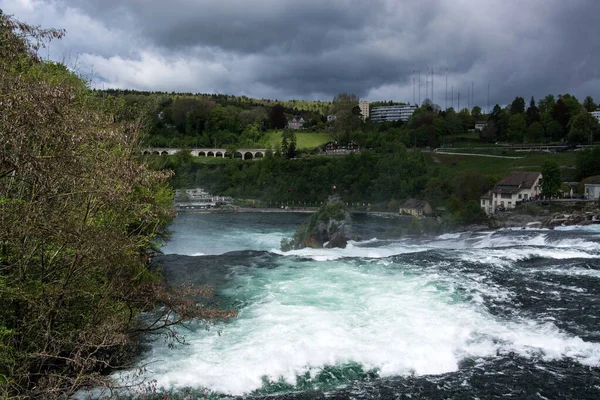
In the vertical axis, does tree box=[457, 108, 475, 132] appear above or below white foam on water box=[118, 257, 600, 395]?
above

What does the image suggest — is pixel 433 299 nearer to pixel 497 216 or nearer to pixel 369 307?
pixel 369 307

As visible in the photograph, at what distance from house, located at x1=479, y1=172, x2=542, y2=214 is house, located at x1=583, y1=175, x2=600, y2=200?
5.05m

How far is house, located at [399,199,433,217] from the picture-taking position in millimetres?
66000

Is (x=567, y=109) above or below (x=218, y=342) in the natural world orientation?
above

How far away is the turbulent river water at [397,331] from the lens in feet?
43.3

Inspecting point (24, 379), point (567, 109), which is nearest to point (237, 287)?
point (24, 379)

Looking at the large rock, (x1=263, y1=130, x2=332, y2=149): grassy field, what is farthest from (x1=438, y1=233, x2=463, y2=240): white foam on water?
(x1=263, y1=130, x2=332, y2=149): grassy field

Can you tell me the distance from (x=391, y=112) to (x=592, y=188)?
5049 inches

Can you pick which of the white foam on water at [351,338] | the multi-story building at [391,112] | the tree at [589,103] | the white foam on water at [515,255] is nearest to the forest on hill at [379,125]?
the tree at [589,103]

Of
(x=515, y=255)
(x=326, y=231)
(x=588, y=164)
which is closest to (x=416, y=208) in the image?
(x=588, y=164)

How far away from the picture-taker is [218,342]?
53.5ft

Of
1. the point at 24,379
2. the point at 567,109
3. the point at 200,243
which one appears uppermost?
the point at 567,109

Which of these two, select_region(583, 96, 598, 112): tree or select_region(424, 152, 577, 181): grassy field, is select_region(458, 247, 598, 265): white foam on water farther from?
select_region(583, 96, 598, 112): tree

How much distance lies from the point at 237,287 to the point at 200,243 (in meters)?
28.6
